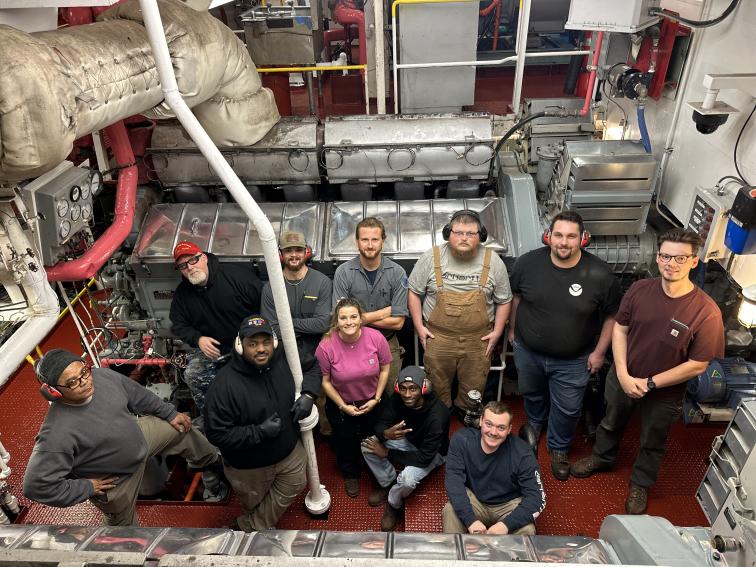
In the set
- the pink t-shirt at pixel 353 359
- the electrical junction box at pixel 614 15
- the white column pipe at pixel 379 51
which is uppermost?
A: the electrical junction box at pixel 614 15

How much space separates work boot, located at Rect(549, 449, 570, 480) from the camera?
393 cm

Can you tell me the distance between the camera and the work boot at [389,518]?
363 centimetres

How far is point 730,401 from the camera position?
13.0 ft

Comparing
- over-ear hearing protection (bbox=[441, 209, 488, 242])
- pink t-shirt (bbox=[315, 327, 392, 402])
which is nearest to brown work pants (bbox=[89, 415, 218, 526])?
pink t-shirt (bbox=[315, 327, 392, 402])

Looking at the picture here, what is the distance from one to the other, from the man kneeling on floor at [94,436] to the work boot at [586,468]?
8.96ft

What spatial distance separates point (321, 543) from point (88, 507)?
2719 mm

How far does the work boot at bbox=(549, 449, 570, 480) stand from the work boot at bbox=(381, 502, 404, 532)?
45.8 inches

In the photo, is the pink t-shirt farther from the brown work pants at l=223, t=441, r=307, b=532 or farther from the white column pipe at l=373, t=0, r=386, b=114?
the white column pipe at l=373, t=0, r=386, b=114

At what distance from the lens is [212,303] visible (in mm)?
3775

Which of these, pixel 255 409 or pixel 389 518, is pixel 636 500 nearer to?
pixel 389 518

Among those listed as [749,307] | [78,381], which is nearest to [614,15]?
[749,307]

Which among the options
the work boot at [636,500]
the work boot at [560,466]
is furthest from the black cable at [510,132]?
the work boot at [636,500]

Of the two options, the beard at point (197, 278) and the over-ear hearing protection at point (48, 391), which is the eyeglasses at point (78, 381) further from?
the beard at point (197, 278)

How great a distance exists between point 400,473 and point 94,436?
1.92 meters
